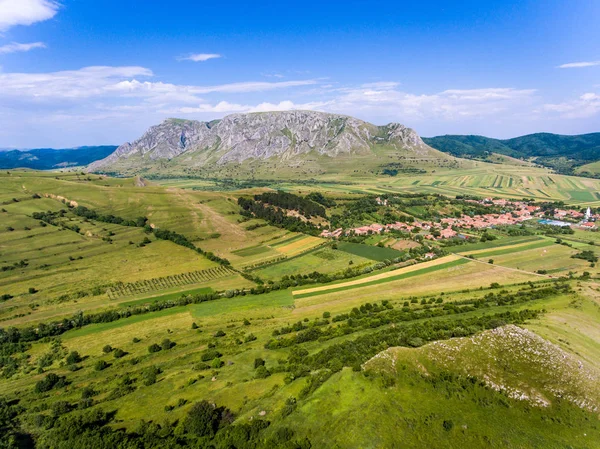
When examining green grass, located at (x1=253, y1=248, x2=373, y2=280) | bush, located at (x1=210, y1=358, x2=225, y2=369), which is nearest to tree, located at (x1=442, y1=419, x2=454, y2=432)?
bush, located at (x1=210, y1=358, x2=225, y2=369)

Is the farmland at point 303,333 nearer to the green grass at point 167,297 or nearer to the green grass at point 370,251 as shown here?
the green grass at point 167,297

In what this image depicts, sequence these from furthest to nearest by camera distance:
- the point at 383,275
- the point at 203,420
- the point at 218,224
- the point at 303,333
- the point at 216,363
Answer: the point at 218,224 → the point at 383,275 → the point at 303,333 → the point at 216,363 → the point at 203,420

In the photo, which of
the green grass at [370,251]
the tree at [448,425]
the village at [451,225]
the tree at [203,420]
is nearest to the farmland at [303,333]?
the tree at [448,425]

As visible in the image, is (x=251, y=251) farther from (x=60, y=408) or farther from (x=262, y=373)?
(x=60, y=408)

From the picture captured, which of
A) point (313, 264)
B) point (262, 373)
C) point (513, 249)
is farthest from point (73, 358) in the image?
point (513, 249)

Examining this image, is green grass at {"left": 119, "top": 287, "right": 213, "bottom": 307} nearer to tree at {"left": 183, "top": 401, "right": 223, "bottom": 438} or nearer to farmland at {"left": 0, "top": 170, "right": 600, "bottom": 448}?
farmland at {"left": 0, "top": 170, "right": 600, "bottom": 448}

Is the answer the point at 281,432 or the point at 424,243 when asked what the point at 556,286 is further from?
the point at 281,432
